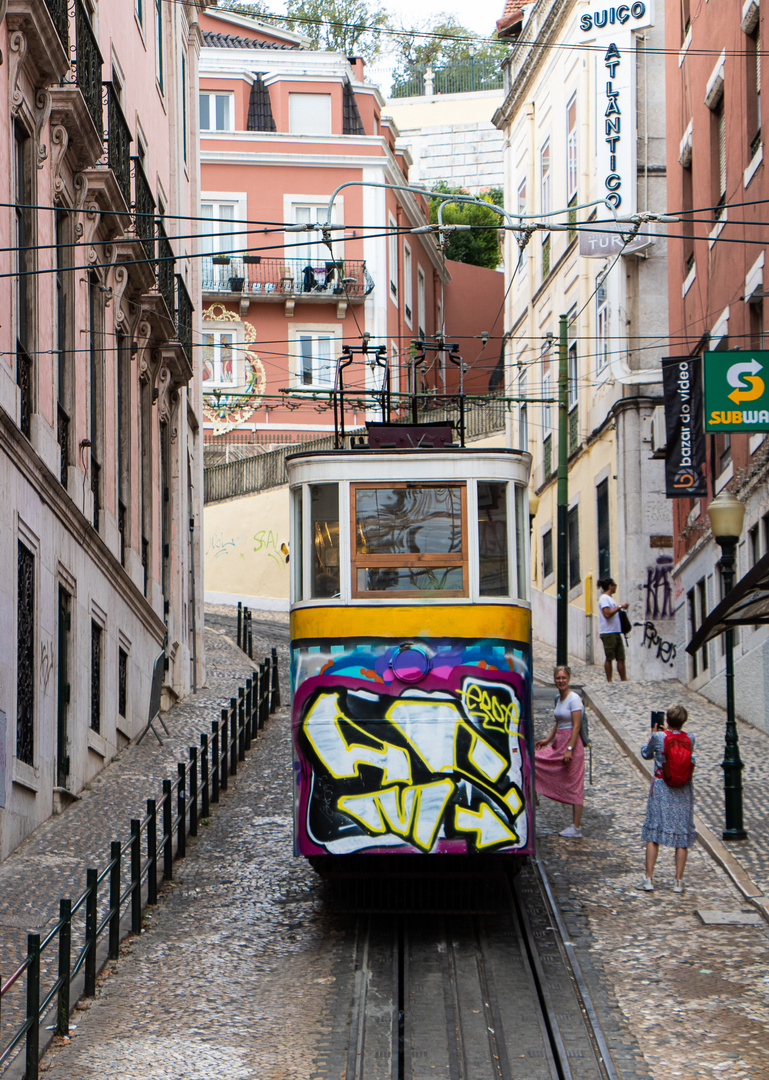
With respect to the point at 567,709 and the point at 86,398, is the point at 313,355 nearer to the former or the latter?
the point at 86,398

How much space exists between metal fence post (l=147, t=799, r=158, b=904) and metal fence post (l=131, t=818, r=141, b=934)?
54 centimetres

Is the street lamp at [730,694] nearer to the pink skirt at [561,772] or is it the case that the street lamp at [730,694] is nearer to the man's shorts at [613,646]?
the pink skirt at [561,772]

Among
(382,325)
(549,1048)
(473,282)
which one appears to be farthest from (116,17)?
(473,282)

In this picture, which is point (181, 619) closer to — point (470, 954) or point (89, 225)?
point (89, 225)

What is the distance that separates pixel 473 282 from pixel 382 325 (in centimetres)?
1248

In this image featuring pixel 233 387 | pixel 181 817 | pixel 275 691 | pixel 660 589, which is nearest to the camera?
pixel 181 817

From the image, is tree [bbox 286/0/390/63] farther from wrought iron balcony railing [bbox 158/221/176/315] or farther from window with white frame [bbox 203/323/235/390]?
wrought iron balcony railing [bbox 158/221/176/315]

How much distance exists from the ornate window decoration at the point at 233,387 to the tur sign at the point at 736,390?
2885cm

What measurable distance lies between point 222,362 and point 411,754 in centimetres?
3719

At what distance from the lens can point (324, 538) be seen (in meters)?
12.3

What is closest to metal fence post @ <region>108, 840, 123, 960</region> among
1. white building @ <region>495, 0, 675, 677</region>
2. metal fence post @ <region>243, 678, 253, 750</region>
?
metal fence post @ <region>243, 678, 253, 750</region>

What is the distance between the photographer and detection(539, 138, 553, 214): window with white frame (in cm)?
3822

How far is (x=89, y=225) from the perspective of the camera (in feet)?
63.6

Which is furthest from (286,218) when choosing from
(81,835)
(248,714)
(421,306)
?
(81,835)
